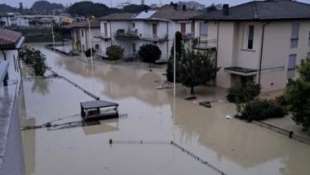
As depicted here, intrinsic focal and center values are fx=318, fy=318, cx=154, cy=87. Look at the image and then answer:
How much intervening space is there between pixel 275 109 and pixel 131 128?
706 cm

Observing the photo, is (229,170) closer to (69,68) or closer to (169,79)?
(169,79)

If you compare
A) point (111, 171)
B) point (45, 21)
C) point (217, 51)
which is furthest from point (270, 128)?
point (45, 21)

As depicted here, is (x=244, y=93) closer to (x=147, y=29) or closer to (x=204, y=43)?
(x=204, y=43)

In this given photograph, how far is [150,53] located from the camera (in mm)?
32312

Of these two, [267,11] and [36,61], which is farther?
[36,61]

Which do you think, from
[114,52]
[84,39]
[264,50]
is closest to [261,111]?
[264,50]

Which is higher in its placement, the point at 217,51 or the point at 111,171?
the point at 217,51

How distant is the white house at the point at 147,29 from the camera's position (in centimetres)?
3425

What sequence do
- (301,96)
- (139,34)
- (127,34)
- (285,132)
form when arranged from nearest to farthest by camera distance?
(301,96), (285,132), (139,34), (127,34)

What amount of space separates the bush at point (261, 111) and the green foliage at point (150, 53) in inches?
704

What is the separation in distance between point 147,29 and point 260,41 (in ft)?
59.2

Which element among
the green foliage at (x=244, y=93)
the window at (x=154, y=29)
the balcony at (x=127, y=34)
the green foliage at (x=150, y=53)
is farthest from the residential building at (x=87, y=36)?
the green foliage at (x=244, y=93)

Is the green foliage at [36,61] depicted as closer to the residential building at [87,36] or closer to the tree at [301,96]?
the residential building at [87,36]

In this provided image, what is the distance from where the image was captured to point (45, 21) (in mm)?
88562
